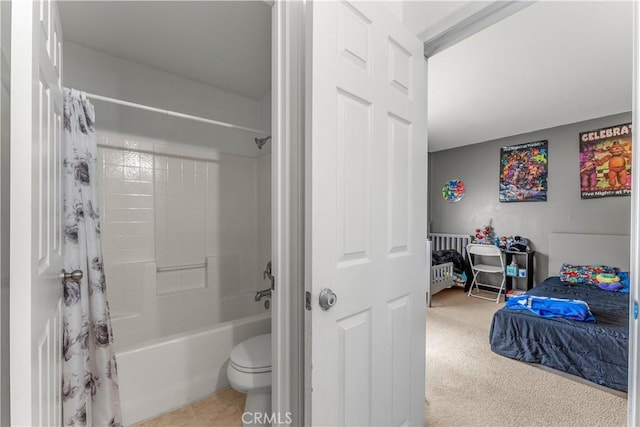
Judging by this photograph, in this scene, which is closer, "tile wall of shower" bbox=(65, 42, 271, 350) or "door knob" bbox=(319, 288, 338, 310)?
"door knob" bbox=(319, 288, 338, 310)

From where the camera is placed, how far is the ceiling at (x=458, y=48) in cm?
161

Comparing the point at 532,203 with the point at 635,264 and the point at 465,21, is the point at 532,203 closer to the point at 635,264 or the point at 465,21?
the point at 465,21

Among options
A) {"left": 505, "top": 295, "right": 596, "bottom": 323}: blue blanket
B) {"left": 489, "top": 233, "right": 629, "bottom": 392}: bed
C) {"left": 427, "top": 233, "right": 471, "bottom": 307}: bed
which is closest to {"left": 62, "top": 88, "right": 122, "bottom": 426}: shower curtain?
{"left": 489, "top": 233, "right": 629, "bottom": 392}: bed

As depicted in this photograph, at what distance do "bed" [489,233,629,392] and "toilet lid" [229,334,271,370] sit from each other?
6.68 feet

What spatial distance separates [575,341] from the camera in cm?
211

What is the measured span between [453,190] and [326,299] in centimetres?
484

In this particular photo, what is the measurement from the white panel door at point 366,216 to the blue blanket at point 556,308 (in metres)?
1.67

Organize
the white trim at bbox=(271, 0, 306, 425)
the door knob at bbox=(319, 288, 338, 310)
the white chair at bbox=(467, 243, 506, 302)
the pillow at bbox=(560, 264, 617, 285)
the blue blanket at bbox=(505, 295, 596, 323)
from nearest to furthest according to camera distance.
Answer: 1. the door knob at bbox=(319, 288, 338, 310)
2. the white trim at bbox=(271, 0, 306, 425)
3. the blue blanket at bbox=(505, 295, 596, 323)
4. the pillow at bbox=(560, 264, 617, 285)
5. the white chair at bbox=(467, 243, 506, 302)

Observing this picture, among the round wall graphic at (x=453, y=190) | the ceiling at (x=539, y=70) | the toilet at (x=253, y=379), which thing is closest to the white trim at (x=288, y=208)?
the toilet at (x=253, y=379)

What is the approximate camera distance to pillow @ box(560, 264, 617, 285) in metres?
3.25

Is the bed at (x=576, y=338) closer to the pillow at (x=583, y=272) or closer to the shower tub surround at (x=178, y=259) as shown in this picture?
the pillow at (x=583, y=272)

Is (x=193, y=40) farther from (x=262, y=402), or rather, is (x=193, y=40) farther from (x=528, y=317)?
(x=528, y=317)

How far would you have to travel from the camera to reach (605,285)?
10.1 ft

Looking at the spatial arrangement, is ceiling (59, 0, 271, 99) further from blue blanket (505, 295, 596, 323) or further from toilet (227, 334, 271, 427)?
blue blanket (505, 295, 596, 323)
